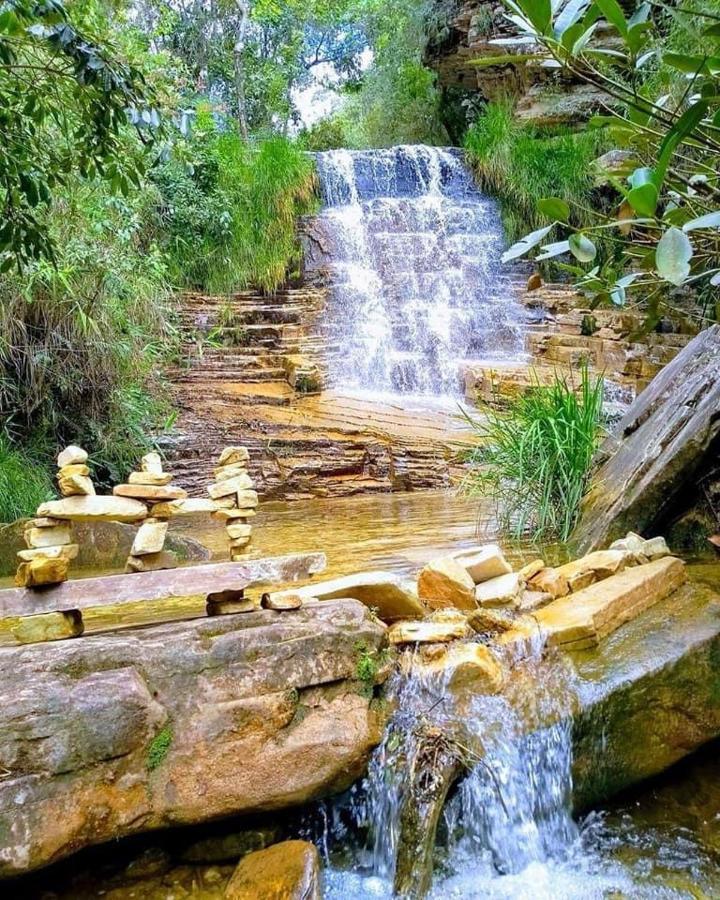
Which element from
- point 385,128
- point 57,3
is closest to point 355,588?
point 57,3

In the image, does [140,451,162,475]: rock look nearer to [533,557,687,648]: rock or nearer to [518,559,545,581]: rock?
[533,557,687,648]: rock

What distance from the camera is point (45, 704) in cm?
186

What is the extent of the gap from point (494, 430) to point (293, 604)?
91.7 inches

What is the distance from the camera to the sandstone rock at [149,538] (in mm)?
2221

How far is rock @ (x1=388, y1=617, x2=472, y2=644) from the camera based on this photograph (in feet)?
8.32

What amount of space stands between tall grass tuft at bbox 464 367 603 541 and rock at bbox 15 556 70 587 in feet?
8.30

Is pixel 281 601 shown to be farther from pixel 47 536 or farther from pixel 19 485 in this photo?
A: pixel 19 485

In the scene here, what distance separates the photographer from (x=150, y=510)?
2.28m

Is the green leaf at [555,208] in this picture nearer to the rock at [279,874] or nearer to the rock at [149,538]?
the rock at [149,538]

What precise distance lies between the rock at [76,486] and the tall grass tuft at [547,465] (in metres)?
2.46

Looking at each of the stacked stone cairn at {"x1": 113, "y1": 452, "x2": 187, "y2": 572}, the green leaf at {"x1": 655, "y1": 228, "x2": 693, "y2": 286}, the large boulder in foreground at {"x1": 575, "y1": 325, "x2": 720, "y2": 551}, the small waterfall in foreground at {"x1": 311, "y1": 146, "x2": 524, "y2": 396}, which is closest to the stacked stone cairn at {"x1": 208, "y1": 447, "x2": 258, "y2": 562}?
the stacked stone cairn at {"x1": 113, "y1": 452, "x2": 187, "y2": 572}

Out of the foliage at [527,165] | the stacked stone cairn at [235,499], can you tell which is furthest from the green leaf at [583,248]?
the foliage at [527,165]

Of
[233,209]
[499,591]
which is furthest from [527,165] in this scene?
[499,591]

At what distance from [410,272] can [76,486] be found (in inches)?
305
